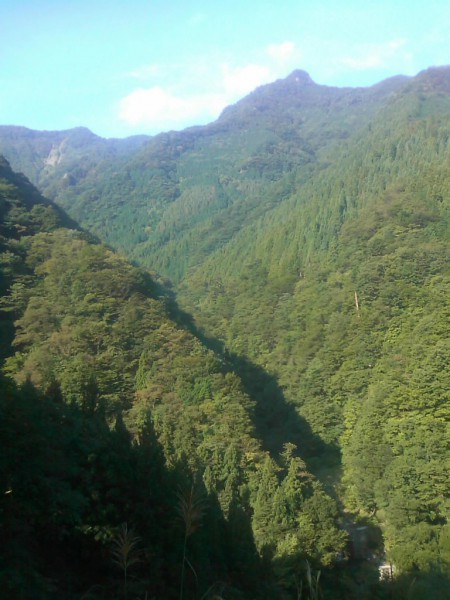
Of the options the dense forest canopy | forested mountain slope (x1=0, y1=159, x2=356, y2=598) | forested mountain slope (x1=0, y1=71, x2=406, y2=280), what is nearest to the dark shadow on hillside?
the dense forest canopy

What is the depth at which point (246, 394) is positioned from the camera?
3231cm

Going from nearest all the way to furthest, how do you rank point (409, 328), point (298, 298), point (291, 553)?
point (291, 553) → point (409, 328) → point (298, 298)

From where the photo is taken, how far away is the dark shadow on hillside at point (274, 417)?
1423 inches

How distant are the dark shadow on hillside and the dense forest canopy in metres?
0.19

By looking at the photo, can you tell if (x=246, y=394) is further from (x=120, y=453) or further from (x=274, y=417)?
(x=120, y=453)

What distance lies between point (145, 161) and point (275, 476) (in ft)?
360

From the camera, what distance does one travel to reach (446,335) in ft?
117

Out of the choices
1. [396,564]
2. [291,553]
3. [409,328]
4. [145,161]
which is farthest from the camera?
[145,161]

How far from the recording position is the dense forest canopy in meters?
10.0

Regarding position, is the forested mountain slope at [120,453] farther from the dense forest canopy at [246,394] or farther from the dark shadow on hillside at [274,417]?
the dark shadow on hillside at [274,417]

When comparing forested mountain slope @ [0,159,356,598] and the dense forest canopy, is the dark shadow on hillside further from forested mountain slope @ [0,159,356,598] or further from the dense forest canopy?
forested mountain slope @ [0,159,356,598]

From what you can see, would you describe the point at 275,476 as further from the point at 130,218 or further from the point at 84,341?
the point at 130,218

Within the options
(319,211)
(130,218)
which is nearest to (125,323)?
(319,211)

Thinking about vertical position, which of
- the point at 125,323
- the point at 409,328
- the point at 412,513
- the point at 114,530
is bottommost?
the point at 412,513
